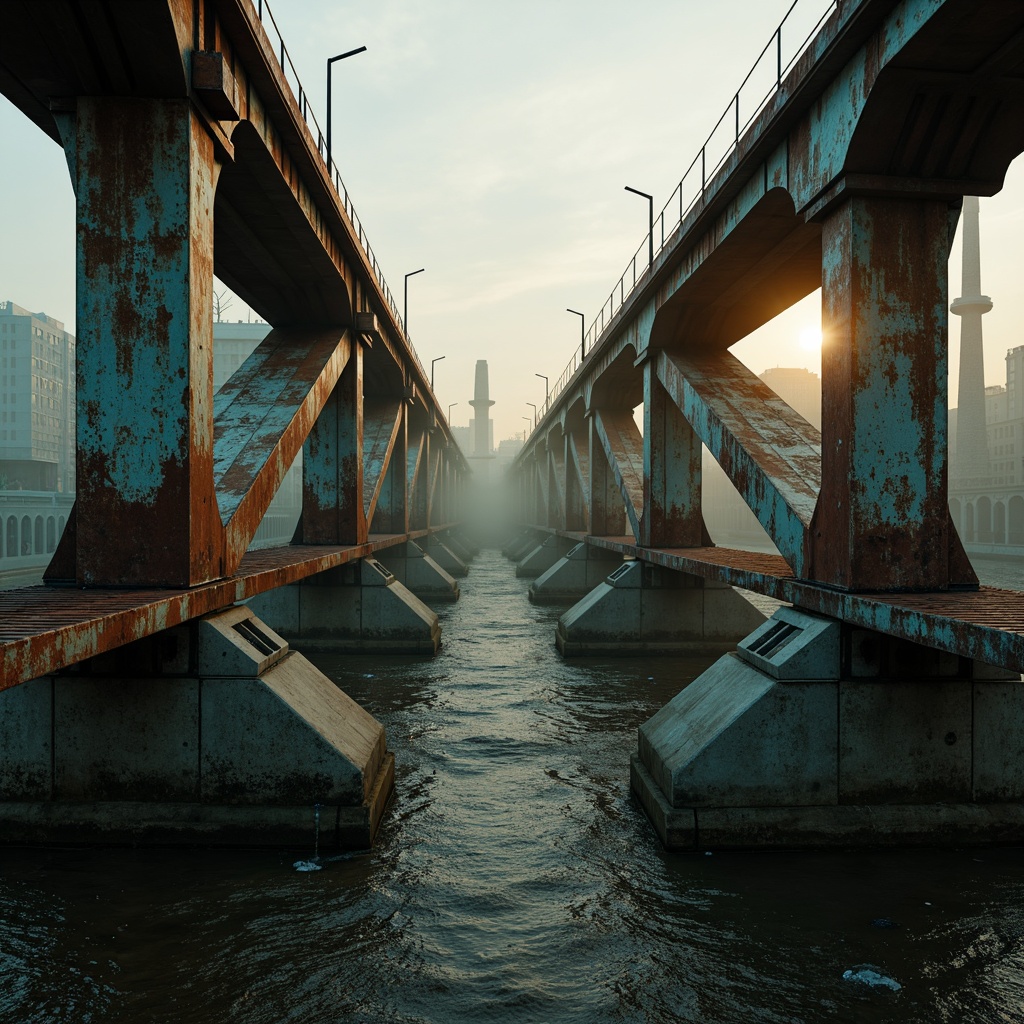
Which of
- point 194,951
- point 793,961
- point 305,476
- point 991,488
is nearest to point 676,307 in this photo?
point 305,476

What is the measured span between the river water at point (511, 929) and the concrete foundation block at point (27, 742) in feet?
1.97

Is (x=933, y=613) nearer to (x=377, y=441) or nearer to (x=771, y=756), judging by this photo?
(x=771, y=756)

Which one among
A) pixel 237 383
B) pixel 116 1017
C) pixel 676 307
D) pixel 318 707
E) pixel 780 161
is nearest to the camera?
pixel 116 1017

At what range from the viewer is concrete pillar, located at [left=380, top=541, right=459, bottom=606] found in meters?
26.3

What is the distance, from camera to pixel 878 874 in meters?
6.78

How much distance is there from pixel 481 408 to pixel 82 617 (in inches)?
5485

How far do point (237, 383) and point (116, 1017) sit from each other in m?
9.55

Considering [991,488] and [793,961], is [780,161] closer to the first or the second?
[793,961]

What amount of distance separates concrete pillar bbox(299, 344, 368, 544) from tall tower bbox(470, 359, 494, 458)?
12662 cm

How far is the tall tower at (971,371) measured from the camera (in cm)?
7400

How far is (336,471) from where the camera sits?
16.6m

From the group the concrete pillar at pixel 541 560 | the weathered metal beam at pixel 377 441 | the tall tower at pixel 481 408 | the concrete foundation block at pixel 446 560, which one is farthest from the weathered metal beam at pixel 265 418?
the tall tower at pixel 481 408

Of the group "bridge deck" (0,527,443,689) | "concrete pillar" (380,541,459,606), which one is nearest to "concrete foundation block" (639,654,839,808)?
"bridge deck" (0,527,443,689)

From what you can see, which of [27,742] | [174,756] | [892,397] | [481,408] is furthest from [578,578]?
[481,408]
